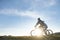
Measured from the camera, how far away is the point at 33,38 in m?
17.9

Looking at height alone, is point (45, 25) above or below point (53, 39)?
above

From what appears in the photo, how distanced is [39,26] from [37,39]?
4.20 meters

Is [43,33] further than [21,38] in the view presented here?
Yes

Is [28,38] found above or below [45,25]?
below

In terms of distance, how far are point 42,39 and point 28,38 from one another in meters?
1.48

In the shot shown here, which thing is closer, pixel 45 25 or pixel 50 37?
pixel 50 37

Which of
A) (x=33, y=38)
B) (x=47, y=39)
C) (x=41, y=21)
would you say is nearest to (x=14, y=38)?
(x=33, y=38)

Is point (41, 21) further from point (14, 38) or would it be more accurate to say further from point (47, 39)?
point (14, 38)

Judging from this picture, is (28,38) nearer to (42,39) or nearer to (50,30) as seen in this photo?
(42,39)

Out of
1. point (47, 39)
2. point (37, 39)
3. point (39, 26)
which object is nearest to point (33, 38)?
point (37, 39)

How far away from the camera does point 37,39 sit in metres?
17.9

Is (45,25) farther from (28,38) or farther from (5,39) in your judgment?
(5,39)

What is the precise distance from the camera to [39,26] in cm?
2191

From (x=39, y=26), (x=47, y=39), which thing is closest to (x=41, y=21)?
(x=39, y=26)
